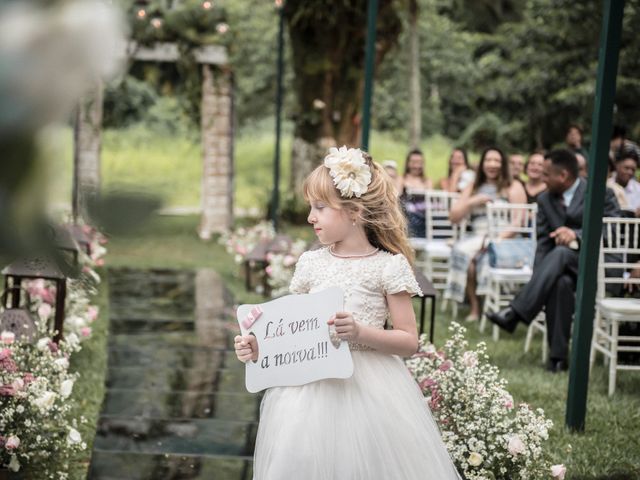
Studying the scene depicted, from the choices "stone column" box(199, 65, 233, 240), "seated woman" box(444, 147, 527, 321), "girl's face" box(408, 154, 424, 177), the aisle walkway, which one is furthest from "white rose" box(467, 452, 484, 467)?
"stone column" box(199, 65, 233, 240)

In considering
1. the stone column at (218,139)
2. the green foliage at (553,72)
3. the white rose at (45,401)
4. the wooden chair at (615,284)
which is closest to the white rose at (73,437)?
the white rose at (45,401)

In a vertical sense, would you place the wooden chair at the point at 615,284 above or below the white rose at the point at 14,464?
above

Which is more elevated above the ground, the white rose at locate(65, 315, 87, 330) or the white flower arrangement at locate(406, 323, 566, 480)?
the white flower arrangement at locate(406, 323, 566, 480)

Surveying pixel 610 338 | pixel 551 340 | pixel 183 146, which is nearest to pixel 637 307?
pixel 610 338

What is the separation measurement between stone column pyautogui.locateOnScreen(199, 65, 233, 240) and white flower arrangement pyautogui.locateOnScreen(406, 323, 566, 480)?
40.3 ft

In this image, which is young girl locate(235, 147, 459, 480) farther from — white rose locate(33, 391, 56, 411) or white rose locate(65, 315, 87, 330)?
white rose locate(65, 315, 87, 330)

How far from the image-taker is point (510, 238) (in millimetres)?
8273

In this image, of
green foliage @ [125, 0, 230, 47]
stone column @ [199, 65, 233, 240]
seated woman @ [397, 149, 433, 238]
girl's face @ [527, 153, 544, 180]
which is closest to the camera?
girl's face @ [527, 153, 544, 180]

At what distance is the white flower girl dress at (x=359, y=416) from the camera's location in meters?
3.02

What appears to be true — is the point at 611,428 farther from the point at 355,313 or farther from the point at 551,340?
the point at 355,313

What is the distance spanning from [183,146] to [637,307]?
216 inches

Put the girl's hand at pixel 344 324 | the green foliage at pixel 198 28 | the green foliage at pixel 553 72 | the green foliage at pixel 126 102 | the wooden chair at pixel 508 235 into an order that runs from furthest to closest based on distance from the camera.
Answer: the green foliage at pixel 553 72, the green foliage at pixel 198 28, the wooden chair at pixel 508 235, the girl's hand at pixel 344 324, the green foliage at pixel 126 102

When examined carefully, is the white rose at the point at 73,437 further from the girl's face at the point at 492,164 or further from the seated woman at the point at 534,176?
the seated woman at the point at 534,176

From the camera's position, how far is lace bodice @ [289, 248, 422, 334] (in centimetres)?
321
